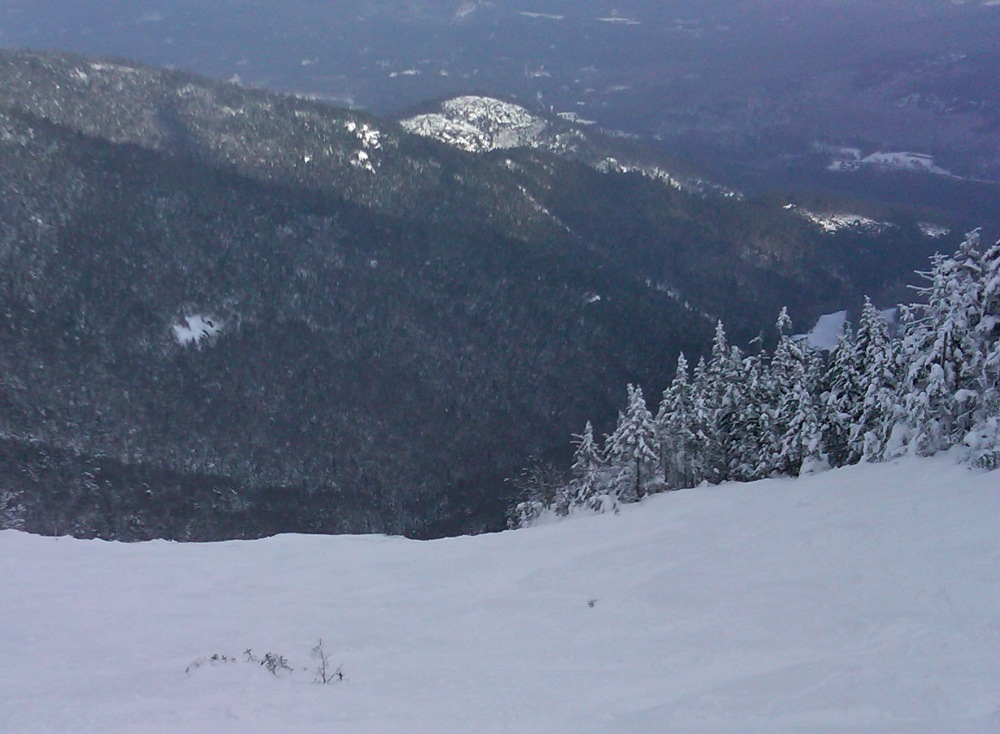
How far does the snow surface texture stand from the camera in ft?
31.0

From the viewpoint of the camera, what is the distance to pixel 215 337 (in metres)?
117

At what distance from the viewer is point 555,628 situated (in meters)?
13.6

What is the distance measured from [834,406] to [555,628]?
93.6ft

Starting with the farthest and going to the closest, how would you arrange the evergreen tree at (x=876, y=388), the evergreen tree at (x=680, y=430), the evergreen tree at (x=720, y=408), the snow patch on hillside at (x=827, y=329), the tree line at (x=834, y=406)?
the snow patch on hillside at (x=827, y=329) < the evergreen tree at (x=680, y=430) < the evergreen tree at (x=720, y=408) < the evergreen tree at (x=876, y=388) < the tree line at (x=834, y=406)

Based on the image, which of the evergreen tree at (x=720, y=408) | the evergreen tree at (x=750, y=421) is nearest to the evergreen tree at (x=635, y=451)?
the evergreen tree at (x=720, y=408)

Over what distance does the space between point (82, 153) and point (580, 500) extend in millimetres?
132885

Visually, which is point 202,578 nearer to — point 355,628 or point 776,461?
point 355,628

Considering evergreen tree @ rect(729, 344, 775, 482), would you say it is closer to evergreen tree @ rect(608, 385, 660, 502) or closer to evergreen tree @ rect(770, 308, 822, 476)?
evergreen tree @ rect(770, 308, 822, 476)

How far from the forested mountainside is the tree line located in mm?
50549

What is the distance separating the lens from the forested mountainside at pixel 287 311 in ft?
317

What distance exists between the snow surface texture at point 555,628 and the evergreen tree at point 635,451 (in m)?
22.9

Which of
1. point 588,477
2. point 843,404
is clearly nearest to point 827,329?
point 588,477

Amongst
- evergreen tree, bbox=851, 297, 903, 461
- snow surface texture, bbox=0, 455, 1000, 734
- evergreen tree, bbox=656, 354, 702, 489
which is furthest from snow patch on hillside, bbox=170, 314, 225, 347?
evergreen tree, bbox=851, 297, 903, 461

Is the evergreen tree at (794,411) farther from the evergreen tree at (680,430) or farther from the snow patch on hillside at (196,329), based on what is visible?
the snow patch on hillside at (196,329)
